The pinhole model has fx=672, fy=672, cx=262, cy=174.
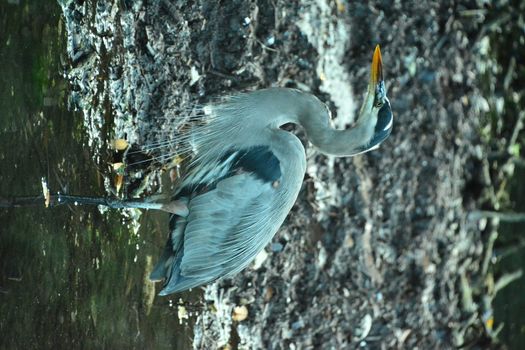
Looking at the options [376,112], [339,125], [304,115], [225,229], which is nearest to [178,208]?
[225,229]

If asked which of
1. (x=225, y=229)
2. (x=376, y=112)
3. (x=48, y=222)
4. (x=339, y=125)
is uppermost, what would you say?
(x=339, y=125)

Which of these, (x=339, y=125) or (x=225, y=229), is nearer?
(x=225, y=229)

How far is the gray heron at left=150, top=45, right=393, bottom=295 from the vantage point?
1601 mm

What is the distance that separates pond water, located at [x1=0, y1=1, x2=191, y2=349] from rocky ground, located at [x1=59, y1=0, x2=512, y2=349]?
0.07m

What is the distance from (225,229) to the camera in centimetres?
164

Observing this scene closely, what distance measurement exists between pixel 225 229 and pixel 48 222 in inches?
25.6

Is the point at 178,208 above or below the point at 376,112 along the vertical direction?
below

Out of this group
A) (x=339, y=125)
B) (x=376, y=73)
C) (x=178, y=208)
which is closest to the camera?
(x=376, y=73)

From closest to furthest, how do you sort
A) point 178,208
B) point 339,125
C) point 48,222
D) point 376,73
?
1. point 376,73
2. point 178,208
3. point 48,222
4. point 339,125

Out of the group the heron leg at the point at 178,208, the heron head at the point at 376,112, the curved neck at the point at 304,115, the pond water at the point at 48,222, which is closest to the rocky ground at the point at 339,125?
Answer: the pond water at the point at 48,222

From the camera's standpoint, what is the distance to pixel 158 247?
7.08 feet

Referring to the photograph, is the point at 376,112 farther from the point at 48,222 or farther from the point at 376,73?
the point at 48,222

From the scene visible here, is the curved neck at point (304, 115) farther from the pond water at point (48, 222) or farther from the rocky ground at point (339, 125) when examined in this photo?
the pond water at point (48, 222)

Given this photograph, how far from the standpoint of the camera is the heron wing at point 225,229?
1.60 m
